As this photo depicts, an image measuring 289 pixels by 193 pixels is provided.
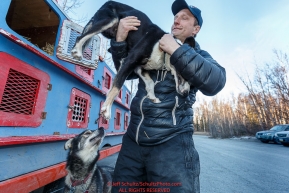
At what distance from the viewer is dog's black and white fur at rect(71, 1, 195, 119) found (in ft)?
5.08

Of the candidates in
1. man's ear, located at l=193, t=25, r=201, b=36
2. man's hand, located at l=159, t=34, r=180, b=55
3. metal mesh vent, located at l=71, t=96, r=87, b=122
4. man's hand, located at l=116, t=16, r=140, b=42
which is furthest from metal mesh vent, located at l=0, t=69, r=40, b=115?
man's ear, located at l=193, t=25, r=201, b=36

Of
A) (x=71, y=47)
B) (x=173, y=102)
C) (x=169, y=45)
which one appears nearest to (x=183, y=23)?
(x=169, y=45)

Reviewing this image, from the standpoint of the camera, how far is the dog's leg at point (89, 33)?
5.51 ft

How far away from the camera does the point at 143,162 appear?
1.33 m

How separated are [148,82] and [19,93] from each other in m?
1.99

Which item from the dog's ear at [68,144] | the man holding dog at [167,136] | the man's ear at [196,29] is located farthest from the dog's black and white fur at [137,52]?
the dog's ear at [68,144]

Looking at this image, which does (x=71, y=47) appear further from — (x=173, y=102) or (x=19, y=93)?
(x=173, y=102)

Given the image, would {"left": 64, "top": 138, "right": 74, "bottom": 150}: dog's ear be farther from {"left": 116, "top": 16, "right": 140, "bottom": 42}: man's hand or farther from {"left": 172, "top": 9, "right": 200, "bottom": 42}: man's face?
{"left": 172, "top": 9, "right": 200, "bottom": 42}: man's face

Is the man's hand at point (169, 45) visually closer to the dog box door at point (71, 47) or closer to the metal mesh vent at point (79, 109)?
the dog box door at point (71, 47)

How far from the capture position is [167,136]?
129 centimetres

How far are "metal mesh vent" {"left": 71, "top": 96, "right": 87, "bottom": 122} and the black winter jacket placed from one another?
2.34 m

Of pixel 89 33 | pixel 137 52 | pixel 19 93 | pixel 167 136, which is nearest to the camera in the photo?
pixel 167 136

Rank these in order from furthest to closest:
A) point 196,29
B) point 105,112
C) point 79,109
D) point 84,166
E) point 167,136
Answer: point 79,109
point 84,166
point 196,29
point 105,112
point 167,136

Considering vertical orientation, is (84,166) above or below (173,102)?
below
